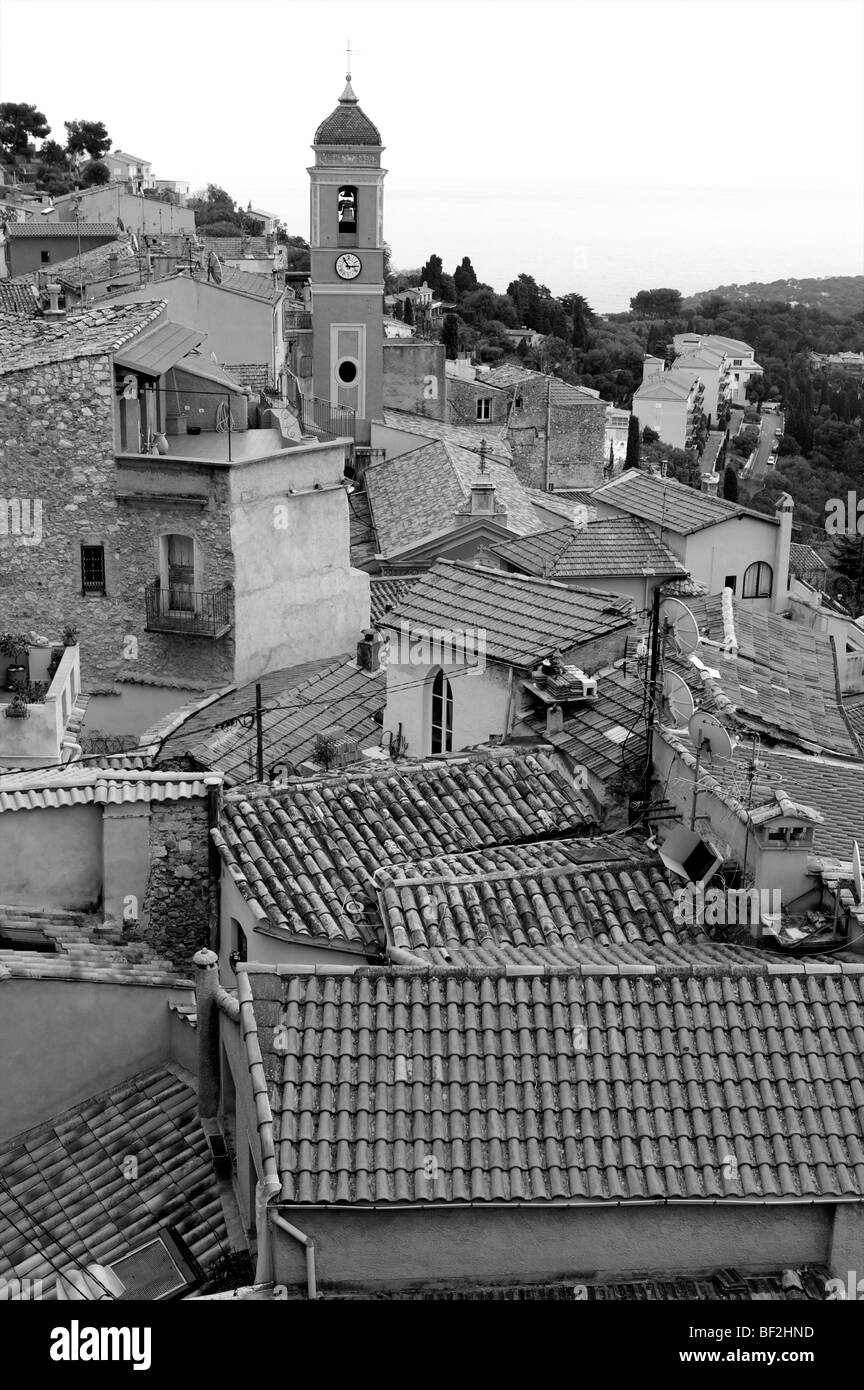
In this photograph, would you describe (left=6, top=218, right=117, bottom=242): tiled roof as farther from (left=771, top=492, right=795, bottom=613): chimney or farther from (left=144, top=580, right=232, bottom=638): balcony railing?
(left=771, top=492, right=795, bottom=613): chimney

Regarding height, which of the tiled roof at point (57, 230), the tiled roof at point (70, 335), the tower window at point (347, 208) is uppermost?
the tower window at point (347, 208)

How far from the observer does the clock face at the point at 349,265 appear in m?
51.2

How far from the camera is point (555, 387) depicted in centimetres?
5828

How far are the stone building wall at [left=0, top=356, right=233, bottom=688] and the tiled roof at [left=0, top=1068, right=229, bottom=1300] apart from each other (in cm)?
1279

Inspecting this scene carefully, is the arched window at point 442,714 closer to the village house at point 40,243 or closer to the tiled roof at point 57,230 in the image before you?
the tiled roof at point 57,230

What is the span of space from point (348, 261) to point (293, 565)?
29172mm

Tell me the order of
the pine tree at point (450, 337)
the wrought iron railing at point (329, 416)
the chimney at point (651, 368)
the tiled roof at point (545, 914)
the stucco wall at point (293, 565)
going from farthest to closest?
1. the chimney at point (651, 368)
2. the pine tree at point (450, 337)
3. the wrought iron railing at point (329, 416)
4. the stucco wall at point (293, 565)
5. the tiled roof at point (545, 914)

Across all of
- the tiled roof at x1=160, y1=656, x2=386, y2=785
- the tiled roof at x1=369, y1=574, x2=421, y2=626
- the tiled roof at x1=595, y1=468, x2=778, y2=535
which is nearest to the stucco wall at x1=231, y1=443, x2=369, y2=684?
the tiled roof at x1=369, y1=574, x2=421, y2=626

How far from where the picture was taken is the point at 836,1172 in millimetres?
8359

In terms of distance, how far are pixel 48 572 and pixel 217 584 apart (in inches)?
101

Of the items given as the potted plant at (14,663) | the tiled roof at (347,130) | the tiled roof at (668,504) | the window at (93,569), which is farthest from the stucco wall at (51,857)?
the tiled roof at (347,130)

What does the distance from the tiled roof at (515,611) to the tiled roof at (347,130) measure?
111ft

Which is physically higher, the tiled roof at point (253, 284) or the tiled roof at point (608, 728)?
the tiled roof at point (253, 284)

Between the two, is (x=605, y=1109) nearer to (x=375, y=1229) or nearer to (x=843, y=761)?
(x=375, y=1229)
